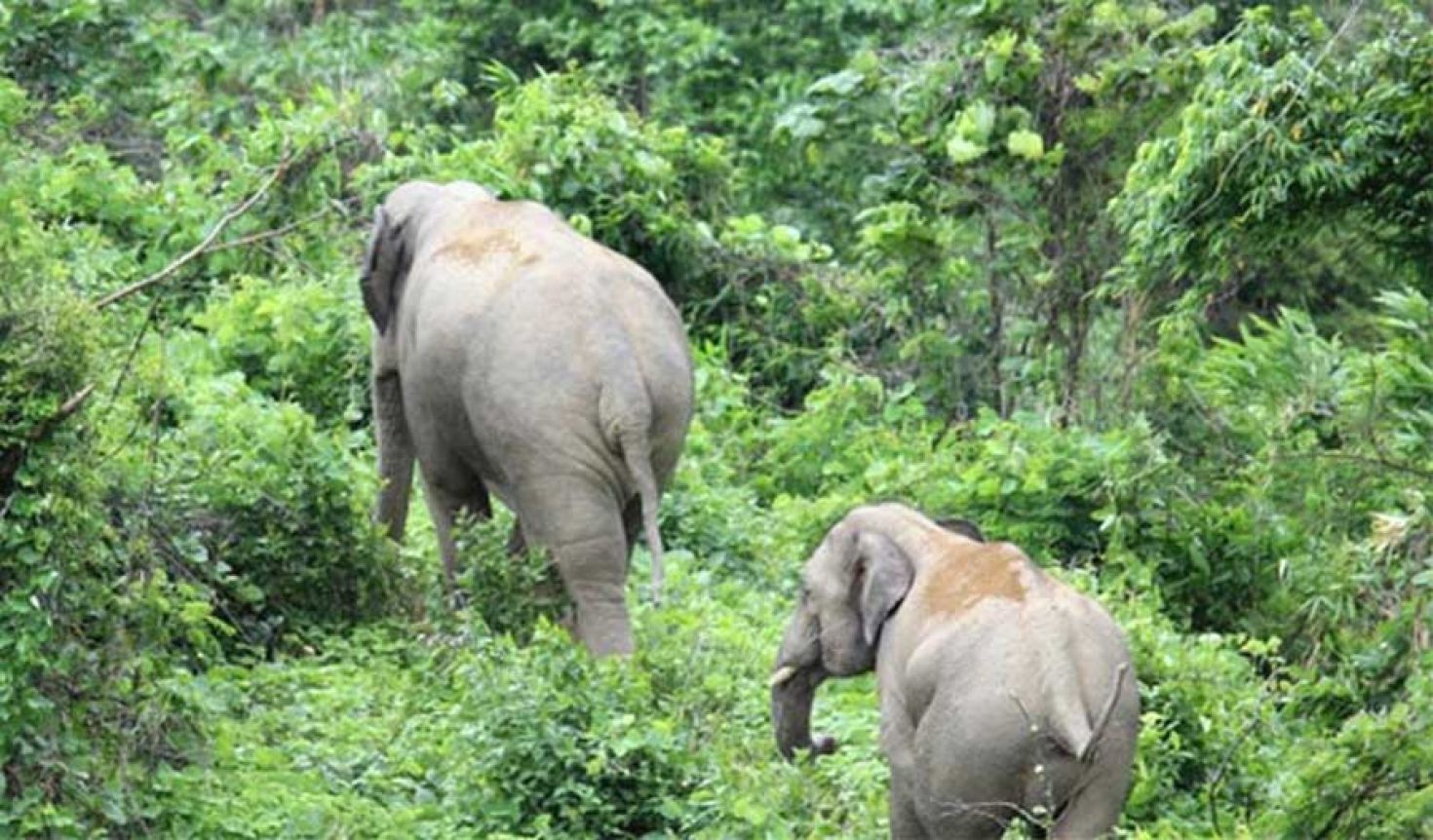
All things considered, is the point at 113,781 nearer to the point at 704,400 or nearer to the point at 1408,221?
the point at 1408,221

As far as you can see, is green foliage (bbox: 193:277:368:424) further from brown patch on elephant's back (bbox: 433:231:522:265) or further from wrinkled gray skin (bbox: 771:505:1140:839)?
wrinkled gray skin (bbox: 771:505:1140:839)

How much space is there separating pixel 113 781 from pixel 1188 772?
347cm

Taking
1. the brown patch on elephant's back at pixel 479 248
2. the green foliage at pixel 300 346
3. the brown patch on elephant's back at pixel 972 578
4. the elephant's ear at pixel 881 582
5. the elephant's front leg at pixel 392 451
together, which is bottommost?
the green foliage at pixel 300 346

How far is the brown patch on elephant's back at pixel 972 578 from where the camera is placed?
9422mm

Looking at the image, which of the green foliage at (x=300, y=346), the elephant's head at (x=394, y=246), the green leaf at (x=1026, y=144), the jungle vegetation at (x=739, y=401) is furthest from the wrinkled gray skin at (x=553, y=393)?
the green leaf at (x=1026, y=144)

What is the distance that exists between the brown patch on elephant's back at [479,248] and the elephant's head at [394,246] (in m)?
0.47

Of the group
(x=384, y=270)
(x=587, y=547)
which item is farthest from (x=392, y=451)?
(x=587, y=547)

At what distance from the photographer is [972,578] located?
9.59m

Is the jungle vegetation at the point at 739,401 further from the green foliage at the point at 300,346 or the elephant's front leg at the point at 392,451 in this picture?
the elephant's front leg at the point at 392,451

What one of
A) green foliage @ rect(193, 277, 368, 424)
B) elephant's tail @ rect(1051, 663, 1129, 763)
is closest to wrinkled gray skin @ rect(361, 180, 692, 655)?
elephant's tail @ rect(1051, 663, 1129, 763)

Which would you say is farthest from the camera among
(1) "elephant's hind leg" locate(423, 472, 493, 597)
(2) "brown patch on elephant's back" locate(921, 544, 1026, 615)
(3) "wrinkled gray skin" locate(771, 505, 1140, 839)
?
(1) "elephant's hind leg" locate(423, 472, 493, 597)

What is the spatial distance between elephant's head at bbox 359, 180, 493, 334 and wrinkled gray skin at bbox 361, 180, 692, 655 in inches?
15.4

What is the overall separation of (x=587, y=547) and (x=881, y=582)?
6.17ft

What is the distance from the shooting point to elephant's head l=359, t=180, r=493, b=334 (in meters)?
12.8
